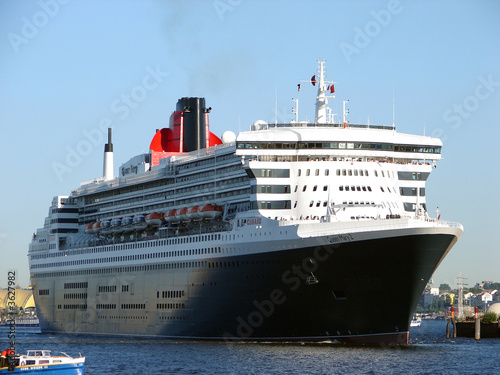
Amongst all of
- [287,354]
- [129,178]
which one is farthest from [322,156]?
[129,178]

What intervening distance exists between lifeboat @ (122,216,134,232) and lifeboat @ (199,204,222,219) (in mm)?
12132

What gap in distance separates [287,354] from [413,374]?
27.0ft

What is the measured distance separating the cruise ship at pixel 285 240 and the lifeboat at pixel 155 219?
0.32 feet

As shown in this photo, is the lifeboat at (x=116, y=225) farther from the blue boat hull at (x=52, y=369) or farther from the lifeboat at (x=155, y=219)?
the blue boat hull at (x=52, y=369)

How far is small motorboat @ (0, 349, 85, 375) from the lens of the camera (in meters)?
44.5

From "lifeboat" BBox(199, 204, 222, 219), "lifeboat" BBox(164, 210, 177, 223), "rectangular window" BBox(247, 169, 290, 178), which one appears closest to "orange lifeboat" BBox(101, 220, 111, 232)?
"lifeboat" BBox(164, 210, 177, 223)

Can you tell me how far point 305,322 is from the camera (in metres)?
57.3

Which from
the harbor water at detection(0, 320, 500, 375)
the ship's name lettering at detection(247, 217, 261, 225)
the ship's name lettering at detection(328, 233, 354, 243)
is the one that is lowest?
the harbor water at detection(0, 320, 500, 375)

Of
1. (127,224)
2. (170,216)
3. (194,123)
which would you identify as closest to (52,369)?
(170,216)

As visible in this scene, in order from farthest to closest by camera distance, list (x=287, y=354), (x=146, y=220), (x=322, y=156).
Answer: (x=146, y=220) < (x=322, y=156) < (x=287, y=354)

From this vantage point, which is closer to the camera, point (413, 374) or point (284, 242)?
point (413, 374)

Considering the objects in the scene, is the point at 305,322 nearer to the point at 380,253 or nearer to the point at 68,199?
the point at 380,253

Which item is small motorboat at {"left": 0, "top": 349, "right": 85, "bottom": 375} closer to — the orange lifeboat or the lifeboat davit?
the lifeboat davit

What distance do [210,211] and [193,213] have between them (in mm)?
2005
